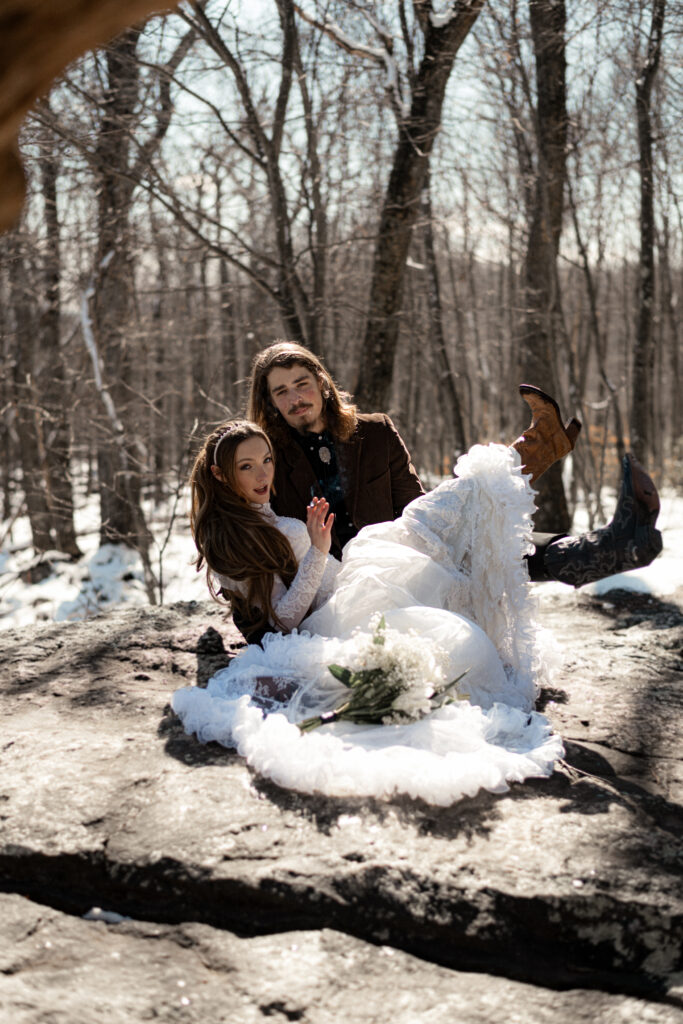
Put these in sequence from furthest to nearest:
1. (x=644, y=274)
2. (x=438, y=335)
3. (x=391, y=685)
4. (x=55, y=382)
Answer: (x=55, y=382) < (x=644, y=274) < (x=438, y=335) < (x=391, y=685)

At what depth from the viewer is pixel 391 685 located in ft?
8.53

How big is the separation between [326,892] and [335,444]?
2.63 meters

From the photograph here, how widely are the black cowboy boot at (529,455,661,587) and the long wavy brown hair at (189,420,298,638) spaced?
1.22 meters

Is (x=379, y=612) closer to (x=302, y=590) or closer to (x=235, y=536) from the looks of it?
(x=302, y=590)

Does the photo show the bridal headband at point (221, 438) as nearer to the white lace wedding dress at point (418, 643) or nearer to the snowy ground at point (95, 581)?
the white lace wedding dress at point (418, 643)

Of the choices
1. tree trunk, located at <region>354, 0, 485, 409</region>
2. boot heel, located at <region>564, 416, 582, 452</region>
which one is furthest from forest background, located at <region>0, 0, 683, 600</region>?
boot heel, located at <region>564, 416, 582, 452</region>

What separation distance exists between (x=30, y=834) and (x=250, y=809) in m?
0.62

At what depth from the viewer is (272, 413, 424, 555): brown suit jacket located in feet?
13.8

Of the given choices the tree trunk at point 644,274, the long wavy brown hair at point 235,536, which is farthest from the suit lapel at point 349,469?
the tree trunk at point 644,274

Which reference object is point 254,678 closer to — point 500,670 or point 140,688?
point 140,688

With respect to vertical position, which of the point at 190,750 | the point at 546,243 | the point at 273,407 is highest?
the point at 546,243

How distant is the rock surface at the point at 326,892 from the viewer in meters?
1.79

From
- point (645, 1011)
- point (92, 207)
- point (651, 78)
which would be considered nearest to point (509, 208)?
point (651, 78)

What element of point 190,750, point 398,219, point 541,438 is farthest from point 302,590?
point 398,219
